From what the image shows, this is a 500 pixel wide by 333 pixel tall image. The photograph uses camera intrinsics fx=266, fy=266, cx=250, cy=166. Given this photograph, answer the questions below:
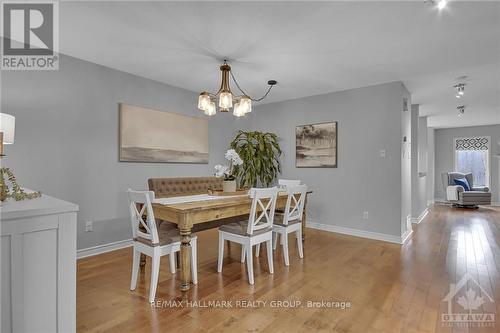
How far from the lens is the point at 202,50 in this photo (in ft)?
9.64

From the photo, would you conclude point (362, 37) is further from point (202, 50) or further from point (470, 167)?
point (470, 167)

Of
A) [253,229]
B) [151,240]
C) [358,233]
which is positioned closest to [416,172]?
[358,233]

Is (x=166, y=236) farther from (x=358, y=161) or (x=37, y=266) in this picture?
(x=358, y=161)

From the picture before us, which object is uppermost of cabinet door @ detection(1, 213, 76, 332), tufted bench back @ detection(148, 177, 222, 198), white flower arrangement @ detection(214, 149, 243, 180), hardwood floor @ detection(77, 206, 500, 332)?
white flower arrangement @ detection(214, 149, 243, 180)

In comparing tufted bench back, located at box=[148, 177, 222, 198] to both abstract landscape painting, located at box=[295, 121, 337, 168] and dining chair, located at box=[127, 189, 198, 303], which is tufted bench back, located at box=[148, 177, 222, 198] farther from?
abstract landscape painting, located at box=[295, 121, 337, 168]

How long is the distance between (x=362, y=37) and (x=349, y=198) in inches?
103

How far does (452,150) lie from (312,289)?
8.43 m

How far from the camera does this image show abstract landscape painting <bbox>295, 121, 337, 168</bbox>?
4.63m

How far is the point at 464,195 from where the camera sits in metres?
6.84

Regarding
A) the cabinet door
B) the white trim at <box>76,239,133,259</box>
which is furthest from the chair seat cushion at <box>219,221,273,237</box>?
the white trim at <box>76,239,133,259</box>

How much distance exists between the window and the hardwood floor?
5.41 metres

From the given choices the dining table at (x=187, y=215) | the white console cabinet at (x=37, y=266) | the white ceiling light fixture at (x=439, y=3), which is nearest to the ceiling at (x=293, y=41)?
the white ceiling light fixture at (x=439, y=3)

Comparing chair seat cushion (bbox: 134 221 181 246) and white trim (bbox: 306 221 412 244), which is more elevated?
chair seat cushion (bbox: 134 221 181 246)

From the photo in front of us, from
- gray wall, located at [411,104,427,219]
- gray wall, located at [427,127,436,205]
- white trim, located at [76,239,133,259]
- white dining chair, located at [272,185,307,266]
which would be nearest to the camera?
white dining chair, located at [272,185,307,266]
